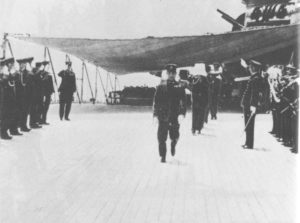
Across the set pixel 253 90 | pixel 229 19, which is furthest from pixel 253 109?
pixel 229 19

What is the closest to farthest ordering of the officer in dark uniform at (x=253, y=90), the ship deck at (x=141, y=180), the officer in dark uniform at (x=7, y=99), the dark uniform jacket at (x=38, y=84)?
the ship deck at (x=141, y=180) → the officer in dark uniform at (x=253, y=90) → the officer in dark uniform at (x=7, y=99) → the dark uniform jacket at (x=38, y=84)

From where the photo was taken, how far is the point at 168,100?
9.12 m

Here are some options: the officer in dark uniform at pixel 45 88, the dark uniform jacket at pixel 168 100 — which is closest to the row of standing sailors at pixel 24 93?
the officer in dark uniform at pixel 45 88

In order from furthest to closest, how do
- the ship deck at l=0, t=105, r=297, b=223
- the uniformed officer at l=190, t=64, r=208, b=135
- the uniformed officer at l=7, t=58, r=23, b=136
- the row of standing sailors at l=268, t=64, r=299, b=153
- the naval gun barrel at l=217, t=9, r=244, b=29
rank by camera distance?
the naval gun barrel at l=217, t=9, r=244, b=29
the uniformed officer at l=190, t=64, r=208, b=135
the uniformed officer at l=7, t=58, r=23, b=136
the row of standing sailors at l=268, t=64, r=299, b=153
the ship deck at l=0, t=105, r=297, b=223

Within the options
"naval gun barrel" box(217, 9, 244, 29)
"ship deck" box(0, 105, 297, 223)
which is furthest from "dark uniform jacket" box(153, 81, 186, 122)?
"naval gun barrel" box(217, 9, 244, 29)

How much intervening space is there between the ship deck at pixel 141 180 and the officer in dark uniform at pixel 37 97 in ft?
4.19

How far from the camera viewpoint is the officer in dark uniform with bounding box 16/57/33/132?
12.2 metres

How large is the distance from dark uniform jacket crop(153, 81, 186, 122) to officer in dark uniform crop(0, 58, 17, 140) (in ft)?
12.0

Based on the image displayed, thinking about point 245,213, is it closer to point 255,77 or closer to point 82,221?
point 82,221

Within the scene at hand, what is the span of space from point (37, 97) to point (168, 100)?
20.6 feet

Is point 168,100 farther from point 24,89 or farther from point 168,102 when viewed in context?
point 24,89

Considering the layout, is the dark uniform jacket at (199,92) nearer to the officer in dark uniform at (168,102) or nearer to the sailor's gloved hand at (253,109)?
the sailor's gloved hand at (253,109)

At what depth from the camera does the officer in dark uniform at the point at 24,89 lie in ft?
40.1

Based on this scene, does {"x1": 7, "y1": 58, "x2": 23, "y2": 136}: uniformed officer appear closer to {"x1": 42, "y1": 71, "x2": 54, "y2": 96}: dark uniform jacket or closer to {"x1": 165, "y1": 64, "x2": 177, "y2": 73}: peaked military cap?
{"x1": 42, "y1": 71, "x2": 54, "y2": 96}: dark uniform jacket
